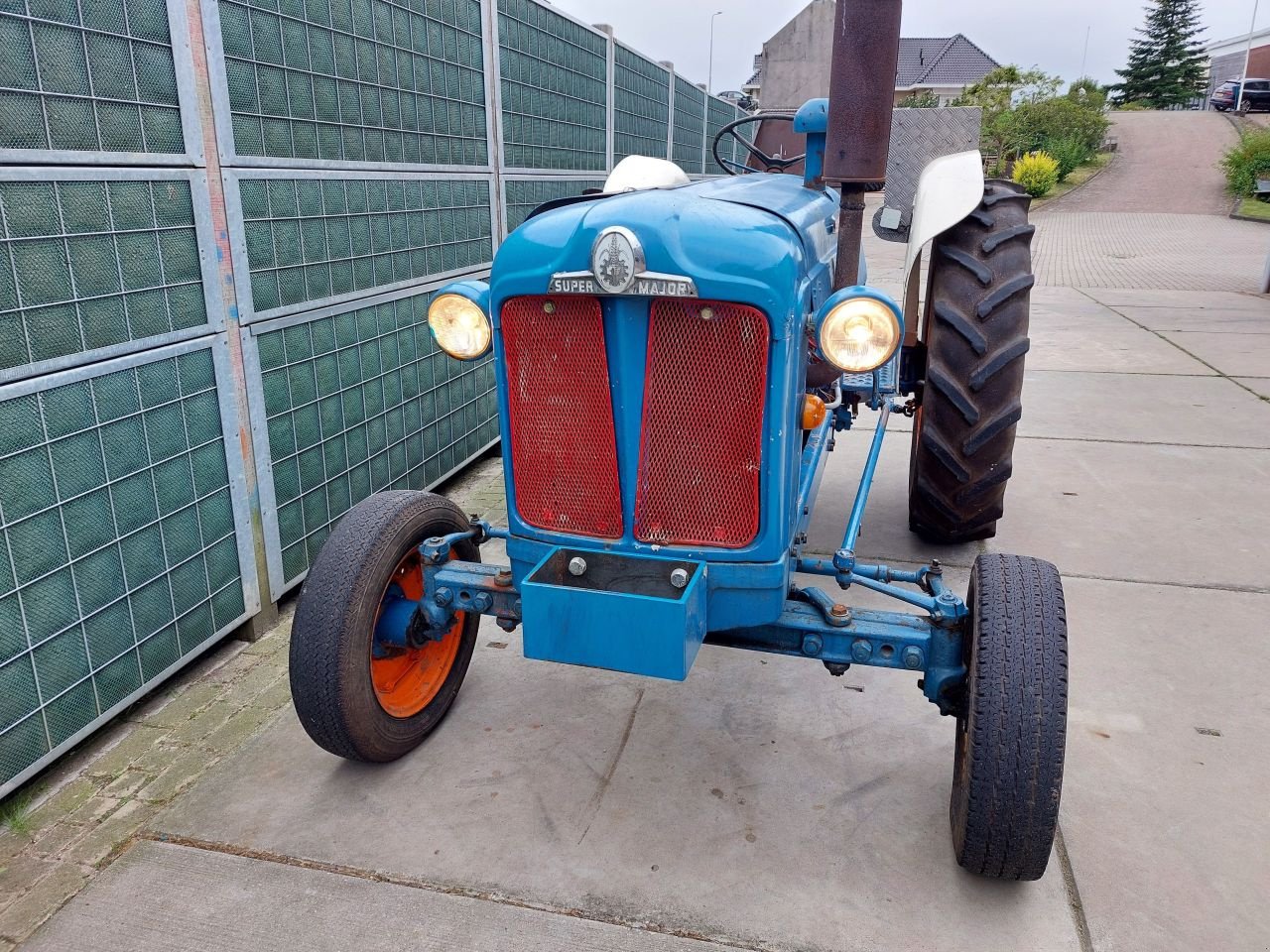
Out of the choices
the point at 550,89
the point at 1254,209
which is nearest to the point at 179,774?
the point at 550,89

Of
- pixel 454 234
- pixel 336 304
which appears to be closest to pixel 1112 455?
pixel 454 234

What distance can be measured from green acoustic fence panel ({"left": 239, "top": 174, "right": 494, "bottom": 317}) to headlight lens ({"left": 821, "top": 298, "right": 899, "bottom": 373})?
2.02 metres

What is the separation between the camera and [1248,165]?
22.0 m

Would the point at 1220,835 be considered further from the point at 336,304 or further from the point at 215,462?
the point at 336,304

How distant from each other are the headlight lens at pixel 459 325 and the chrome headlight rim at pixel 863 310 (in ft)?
2.80

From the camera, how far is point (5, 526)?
7.64 ft

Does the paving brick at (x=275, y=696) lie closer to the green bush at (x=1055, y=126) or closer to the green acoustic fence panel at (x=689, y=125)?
the green acoustic fence panel at (x=689, y=125)

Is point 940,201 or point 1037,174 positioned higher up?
point 1037,174

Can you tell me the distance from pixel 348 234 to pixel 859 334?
2.39 m

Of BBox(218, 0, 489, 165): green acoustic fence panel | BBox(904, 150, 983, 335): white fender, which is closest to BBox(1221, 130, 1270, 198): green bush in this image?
BBox(904, 150, 983, 335): white fender

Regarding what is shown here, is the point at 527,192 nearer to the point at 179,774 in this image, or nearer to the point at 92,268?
the point at 92,268

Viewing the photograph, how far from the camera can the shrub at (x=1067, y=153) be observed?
2681 cm

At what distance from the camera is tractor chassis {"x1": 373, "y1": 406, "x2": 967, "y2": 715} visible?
7.49 feet

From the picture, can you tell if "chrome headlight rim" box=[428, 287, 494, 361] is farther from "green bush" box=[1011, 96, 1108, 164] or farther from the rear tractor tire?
"green bush" box=[1011, 96, 1108, 164]
